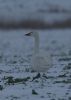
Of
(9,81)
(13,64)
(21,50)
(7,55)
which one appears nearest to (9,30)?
(21,50)

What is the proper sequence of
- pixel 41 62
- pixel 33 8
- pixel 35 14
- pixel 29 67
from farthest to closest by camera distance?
pixel 33 8 → pixel 35 14 → pixel 29 67 → pixel 41 62

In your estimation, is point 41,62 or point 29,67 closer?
point 41,62

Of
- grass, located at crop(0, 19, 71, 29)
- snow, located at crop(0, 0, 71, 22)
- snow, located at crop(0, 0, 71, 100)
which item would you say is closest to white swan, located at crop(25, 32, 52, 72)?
snow, located at crop(0, 0, 71, 100)

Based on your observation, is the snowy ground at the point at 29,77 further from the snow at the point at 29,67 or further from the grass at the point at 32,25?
the grass at the point at 32,25

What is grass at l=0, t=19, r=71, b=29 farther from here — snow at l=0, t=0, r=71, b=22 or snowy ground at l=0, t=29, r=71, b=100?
snowy ground at l=0, t=29, r=71, b=100

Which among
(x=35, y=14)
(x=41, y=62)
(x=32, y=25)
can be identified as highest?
(x=35, y=14)

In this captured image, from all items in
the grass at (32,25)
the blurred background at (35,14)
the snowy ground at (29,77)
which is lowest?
the snowy ground at (29,77)

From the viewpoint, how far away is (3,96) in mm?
8125

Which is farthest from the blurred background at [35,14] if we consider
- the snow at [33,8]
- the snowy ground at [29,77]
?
the snowy ground at [29,77]

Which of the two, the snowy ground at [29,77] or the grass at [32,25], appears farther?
the grass at [32,25]

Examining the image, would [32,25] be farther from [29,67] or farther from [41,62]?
[41,62]

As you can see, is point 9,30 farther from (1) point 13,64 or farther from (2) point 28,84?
(2) point 28,84

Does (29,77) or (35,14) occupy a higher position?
(35,14)

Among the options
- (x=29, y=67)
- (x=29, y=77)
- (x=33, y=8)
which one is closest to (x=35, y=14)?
(x=33, y=8)
